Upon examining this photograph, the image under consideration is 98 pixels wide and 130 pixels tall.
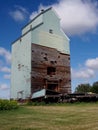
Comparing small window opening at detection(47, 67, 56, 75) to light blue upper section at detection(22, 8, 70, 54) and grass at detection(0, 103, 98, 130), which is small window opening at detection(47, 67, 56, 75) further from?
grass at detection(0, 103, 98, 130)

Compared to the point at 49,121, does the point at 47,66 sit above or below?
above

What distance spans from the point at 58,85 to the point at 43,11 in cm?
986

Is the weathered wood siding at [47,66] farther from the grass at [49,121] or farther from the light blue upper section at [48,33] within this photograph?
the grass at [49,121]

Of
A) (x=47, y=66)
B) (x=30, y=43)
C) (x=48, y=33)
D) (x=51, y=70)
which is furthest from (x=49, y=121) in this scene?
(x=48, y=33)

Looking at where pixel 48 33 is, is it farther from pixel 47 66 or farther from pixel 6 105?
pixel 6 105

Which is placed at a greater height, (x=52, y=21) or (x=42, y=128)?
(x=52, y=21)

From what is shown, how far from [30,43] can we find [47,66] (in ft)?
11.9

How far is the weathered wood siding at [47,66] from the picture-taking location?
29.7m

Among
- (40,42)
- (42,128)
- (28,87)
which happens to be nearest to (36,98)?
(28,87)

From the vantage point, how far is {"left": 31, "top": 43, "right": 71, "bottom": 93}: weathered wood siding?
1169 inches

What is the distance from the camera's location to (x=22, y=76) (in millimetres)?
31203

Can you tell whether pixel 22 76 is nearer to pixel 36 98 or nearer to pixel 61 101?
pixel 36 98

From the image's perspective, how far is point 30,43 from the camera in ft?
98.5

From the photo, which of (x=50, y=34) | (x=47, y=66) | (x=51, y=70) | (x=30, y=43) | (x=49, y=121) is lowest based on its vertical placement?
(x=49, y=121)
